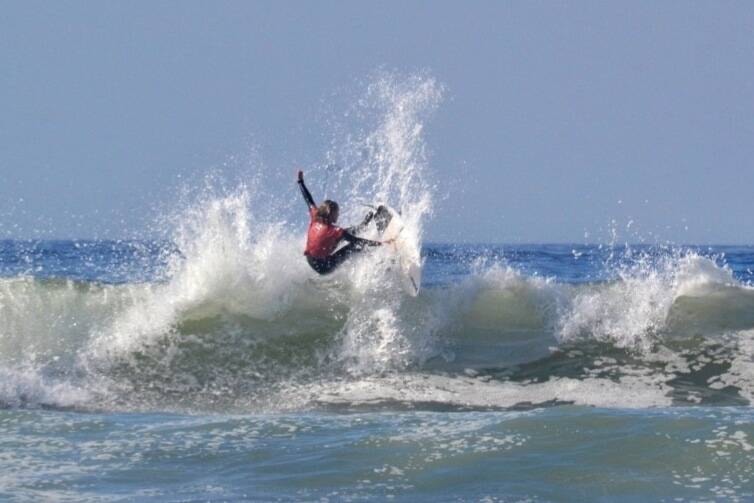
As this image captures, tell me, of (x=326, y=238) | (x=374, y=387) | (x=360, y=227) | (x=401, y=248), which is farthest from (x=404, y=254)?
(x=374, y=387)

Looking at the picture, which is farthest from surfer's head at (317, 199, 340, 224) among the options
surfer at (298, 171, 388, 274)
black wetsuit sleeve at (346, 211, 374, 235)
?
black wetsuit sleeve at (346, 211, 374, 235)

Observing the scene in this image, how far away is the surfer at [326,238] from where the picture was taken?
12.4m

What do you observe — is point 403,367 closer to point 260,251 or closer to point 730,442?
point 260,251

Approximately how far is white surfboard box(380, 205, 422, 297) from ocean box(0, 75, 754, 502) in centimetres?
8

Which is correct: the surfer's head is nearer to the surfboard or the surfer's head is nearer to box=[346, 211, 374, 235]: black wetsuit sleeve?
box=[346, 211, 374, 235]: black wetsuit sleeve

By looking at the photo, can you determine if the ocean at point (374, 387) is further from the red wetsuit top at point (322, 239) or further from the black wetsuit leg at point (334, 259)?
the red wetsuit top at point (322, 239)

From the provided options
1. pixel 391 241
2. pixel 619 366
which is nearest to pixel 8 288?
pixel 391 241

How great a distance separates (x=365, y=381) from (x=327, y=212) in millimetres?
1900

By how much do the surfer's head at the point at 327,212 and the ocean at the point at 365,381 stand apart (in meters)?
1.40

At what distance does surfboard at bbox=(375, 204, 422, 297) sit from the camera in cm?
1338

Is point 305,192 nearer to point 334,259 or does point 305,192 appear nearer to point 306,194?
point 306,194

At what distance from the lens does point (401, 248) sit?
44.7ft

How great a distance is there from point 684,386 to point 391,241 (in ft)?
12.1

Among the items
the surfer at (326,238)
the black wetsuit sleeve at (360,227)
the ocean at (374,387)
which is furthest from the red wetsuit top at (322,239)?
the ocean at (374,387)
